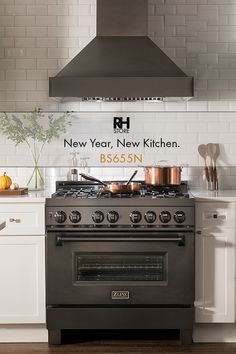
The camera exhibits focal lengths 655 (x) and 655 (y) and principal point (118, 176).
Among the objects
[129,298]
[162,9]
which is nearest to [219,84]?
[162,9]

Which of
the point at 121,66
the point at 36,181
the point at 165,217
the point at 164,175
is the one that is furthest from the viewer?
the point at 36,181

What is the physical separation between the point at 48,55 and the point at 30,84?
274mm

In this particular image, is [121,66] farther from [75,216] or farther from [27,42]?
[75,216]

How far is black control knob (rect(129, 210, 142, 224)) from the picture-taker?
4434 mm

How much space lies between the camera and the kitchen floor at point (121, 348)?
4406 millimetres

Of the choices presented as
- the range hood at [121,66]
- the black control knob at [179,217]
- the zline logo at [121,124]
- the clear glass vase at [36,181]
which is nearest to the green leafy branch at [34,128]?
the clear glass vase at [36,181]

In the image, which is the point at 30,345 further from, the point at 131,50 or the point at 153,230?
the point at 131,50

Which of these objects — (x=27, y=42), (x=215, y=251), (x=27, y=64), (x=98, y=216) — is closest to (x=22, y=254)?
(x=98, y=216)

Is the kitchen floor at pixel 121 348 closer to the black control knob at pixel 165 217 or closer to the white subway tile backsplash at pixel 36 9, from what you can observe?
the black control knob at pixel 165 217

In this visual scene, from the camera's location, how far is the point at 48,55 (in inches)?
207

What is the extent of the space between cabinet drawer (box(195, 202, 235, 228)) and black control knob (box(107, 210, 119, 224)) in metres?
0.56

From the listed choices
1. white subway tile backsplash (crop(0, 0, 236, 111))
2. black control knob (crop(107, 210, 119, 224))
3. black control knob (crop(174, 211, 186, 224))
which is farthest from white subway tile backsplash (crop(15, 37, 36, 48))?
black control knob (crop(174, 211, 186, 224))

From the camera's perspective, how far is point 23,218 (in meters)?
4.52

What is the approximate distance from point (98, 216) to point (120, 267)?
1.26ft
